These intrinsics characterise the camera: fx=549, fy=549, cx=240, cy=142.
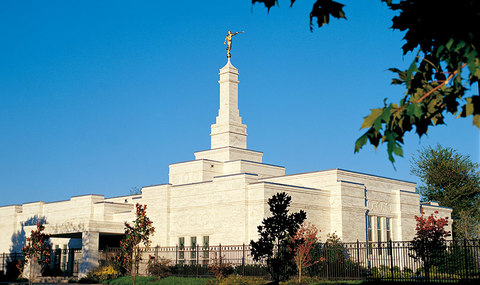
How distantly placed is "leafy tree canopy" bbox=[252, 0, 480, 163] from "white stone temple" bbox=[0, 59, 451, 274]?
26838 mm

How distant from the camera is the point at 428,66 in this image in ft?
28.0

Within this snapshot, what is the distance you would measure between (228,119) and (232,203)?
30.1 feet

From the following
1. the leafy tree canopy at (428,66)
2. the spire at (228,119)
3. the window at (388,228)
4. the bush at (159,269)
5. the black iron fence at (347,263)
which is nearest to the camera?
the leafy tree canopy at (428,66)

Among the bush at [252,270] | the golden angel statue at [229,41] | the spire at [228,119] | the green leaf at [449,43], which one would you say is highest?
the golden angel statue at [229,41]

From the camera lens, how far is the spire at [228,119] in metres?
43.4

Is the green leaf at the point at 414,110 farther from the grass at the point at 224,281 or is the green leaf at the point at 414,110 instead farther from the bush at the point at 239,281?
the bush at the point at 239,281

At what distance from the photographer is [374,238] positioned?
39.4 m

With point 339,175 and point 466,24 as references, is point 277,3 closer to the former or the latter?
point 466,24

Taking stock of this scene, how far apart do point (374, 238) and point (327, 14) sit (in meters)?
33.5

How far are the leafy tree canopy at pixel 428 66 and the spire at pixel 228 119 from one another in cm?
3487

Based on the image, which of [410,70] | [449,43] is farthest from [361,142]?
[449,43]

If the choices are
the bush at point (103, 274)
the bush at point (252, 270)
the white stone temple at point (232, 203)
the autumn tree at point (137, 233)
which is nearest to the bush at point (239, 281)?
the bush at point (252, 270)

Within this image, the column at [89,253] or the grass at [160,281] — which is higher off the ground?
the column at [89,253]

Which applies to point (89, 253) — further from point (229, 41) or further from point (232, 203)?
point (229, 41)
